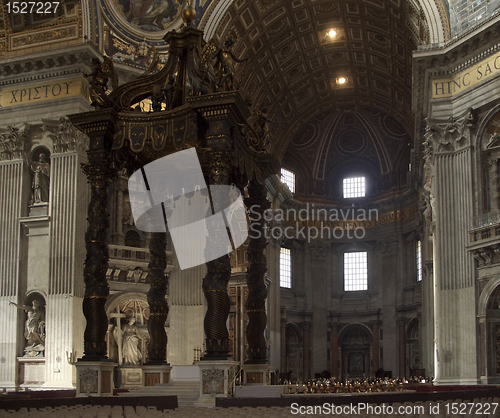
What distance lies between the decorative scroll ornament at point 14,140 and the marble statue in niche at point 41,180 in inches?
22.9

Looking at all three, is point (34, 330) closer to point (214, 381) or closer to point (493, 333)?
point (214, 381)

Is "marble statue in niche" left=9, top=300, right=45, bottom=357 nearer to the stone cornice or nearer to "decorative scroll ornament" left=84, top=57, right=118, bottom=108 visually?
"decorative scroll ornament" left=84, top=57, right=118, bottom=108

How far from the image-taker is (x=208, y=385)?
495 inches

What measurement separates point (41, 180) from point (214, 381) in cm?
1146

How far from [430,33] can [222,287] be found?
45.2ft

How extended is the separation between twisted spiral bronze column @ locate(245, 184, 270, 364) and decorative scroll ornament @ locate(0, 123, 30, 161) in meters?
9.14

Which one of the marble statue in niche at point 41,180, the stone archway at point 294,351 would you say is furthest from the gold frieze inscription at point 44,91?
the stone archway at point 294,351

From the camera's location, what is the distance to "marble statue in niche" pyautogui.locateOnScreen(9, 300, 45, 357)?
20312mm

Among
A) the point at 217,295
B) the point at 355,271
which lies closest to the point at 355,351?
the point at 355,271

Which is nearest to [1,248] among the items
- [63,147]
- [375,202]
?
[63,147]

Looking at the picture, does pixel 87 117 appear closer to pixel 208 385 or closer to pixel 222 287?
pixel 222 287

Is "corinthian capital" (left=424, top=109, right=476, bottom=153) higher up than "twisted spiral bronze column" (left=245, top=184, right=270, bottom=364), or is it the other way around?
"corinthian capital" (left=424, top=109, right=476, bottom=153)

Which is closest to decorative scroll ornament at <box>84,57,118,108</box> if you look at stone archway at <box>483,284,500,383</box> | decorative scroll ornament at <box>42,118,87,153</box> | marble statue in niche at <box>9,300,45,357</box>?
decorative scroll ornament at <box>42,118,87,153</box>

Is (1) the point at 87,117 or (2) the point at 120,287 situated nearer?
(1) the point at 87,117
